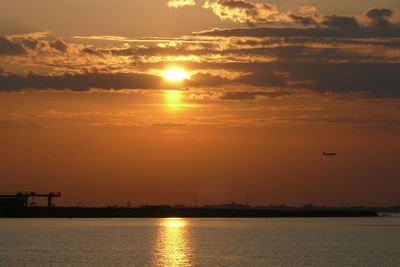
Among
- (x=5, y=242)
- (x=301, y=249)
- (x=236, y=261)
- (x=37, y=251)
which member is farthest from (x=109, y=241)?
(x=236, y=261)

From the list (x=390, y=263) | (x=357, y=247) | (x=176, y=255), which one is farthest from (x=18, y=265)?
(x=357, y=247)

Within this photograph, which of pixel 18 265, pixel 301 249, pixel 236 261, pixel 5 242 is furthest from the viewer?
pixel 5 242

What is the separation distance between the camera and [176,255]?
119 meters

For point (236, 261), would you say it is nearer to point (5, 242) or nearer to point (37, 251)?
point (37, 251)

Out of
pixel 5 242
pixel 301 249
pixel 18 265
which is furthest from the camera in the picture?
pixel 5 242

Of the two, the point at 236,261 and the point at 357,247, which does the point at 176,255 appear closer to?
the point at 236,261

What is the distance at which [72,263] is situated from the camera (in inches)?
4085

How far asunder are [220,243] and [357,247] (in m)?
27.7

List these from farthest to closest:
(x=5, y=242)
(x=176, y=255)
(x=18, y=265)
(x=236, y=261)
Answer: (x=5, y=242) → (x=176, y=255) → (x=236, y=261) → (x=18, y=265)

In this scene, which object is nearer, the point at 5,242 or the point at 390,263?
the point at 390,263

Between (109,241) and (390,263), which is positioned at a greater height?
(109,241)

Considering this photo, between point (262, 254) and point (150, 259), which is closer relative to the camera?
point (150, 259)

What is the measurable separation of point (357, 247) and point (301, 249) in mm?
14387

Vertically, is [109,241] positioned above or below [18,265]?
above
